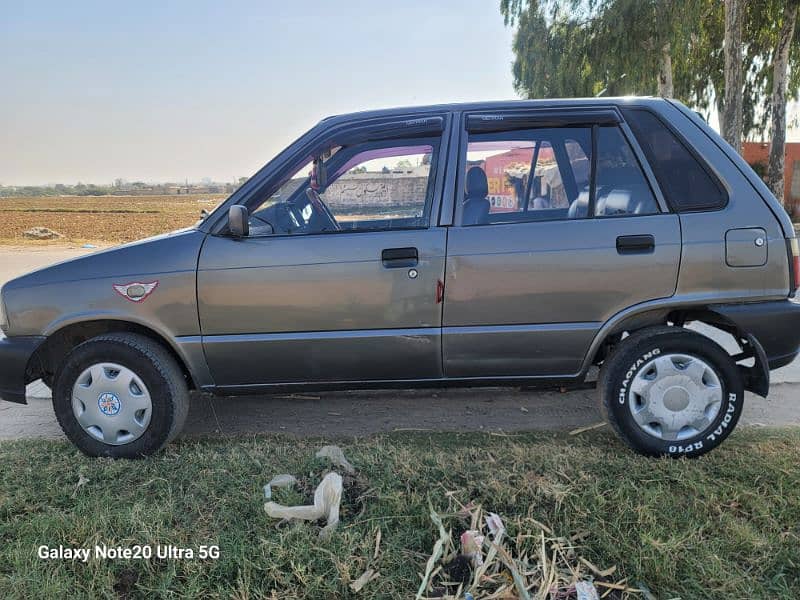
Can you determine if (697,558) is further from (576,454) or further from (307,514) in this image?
(307,514)

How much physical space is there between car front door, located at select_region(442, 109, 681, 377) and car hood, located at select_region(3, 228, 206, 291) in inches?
56.6

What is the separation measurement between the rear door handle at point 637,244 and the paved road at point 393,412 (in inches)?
51.0

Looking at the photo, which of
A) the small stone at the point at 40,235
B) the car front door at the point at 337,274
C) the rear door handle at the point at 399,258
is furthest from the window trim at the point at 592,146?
the small stone at the point at 40,235

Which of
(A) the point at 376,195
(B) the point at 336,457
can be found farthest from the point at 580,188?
(B) the point at 336,457

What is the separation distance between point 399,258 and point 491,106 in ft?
3.39

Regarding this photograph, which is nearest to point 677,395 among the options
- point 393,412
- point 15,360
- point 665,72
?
point 393,412

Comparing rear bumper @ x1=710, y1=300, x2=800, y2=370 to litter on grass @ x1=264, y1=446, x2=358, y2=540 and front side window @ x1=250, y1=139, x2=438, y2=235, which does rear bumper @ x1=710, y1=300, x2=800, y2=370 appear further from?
litter on grass @ x1=264, y1=446, x2=358, y2=540

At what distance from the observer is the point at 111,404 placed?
3.23 metres

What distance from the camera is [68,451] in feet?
11.2

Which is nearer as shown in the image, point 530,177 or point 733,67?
point 530,177

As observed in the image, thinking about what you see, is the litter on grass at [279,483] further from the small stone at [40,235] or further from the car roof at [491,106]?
the small stone at [40,235]

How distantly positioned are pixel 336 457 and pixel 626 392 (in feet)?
5.33

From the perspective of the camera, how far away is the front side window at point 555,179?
10.4ft

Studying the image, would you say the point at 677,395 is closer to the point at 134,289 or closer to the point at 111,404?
the point at 134,289
